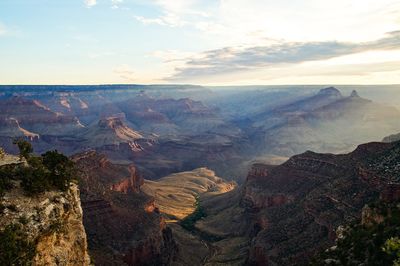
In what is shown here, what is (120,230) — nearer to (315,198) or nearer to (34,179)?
(315,198)

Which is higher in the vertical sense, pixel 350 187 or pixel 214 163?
pixel 350 187

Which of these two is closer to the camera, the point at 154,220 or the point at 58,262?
the point at 58,262

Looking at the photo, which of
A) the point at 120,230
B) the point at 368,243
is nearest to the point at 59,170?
the point at 368,243

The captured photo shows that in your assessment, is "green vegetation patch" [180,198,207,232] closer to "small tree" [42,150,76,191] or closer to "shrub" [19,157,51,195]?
"small tree" [42,150,76,191]

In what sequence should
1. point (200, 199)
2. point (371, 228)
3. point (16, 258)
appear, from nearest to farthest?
point (16, 258)
point (371, 228)
point (200, 199)

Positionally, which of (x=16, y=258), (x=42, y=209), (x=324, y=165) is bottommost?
(x=324, y=165)

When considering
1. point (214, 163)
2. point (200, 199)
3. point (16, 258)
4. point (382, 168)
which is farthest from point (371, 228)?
point (214, 163)

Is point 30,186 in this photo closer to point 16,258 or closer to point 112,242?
point 16,258

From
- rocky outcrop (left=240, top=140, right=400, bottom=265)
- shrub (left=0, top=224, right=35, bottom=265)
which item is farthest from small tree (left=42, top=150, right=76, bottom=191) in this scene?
rocky outcrop (left=240, top=140, right=400, bottom=265)
